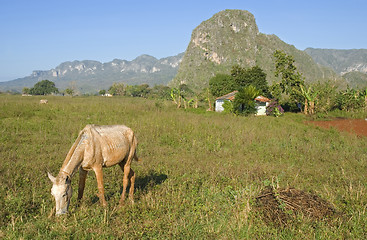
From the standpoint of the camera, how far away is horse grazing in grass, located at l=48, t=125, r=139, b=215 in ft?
14.4

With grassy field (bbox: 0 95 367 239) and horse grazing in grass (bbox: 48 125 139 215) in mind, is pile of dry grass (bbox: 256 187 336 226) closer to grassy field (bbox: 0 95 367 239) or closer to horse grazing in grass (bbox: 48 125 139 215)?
grassy field (bbox: 0 95 367 239)

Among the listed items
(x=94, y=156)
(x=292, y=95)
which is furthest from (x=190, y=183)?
(x=292, y=95)

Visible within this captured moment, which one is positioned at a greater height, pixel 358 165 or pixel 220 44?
pixel 220 44

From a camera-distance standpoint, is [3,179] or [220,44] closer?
[3,179]

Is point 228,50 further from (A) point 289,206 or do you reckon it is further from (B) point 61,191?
(B) point 61,191

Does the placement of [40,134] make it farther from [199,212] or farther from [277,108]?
[277,108]

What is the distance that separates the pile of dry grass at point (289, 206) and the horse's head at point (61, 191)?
387cm

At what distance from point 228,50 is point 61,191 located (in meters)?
152

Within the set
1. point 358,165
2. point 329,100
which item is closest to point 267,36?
point 329,100

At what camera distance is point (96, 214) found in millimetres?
4957

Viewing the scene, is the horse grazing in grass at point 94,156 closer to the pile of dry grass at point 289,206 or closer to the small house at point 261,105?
the pile of dry grass at point 289,206

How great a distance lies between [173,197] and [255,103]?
76.2 ft

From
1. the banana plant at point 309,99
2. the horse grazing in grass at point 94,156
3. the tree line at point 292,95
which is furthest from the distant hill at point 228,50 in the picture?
the horse grazing in grass at point 94,156

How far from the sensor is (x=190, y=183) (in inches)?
275
